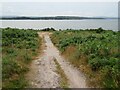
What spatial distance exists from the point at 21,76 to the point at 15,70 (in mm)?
635

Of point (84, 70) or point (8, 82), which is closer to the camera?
point (8, 82)

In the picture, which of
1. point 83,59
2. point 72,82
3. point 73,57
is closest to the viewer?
point 72,82

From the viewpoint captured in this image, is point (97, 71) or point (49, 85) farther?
point (97, 71)

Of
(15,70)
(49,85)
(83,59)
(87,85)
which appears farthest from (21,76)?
(83,59)

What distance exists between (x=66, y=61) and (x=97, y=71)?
472cm

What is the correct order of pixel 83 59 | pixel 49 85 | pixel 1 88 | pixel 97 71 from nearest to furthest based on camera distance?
pixel 1 88 → pixel 49 85 → pixel 97 71 → pixel 83 59

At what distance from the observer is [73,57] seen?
64.2ft

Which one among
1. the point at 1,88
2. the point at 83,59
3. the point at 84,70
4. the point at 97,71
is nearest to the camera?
the point at 1,88

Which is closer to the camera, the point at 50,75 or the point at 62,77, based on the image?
the point at 62,77

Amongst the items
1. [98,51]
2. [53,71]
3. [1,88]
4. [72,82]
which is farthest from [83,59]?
[1,88]

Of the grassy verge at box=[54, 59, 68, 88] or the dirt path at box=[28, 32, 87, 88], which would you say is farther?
the dirt path at box=[28, 32, 87, 88]

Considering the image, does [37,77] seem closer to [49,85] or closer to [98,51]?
[49,85]

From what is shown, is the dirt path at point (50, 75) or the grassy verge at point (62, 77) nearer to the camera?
the grassy verge at point (62, 77)

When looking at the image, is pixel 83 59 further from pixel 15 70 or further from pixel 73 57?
pixel 15 70
